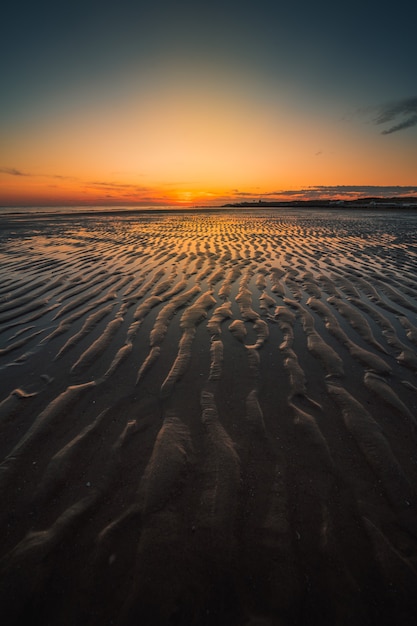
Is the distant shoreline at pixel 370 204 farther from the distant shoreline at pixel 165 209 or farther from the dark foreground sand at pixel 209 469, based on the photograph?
the dark foreground sand at pixel 209 469

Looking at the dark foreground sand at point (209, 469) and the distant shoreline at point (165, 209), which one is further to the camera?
the distant shoreline at point (165, 209)

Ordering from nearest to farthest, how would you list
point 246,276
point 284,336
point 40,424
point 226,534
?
1. point 226,534
2. point 40,424
3. point 284,336
4. point 246,276

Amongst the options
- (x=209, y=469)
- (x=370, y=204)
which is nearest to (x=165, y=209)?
(x=370, y=204)

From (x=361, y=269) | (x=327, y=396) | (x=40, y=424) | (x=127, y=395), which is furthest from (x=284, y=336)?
(x=361, y=269)

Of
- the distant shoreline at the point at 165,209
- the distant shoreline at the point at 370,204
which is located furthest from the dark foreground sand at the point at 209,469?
the distant shoreline at the point at 370,204

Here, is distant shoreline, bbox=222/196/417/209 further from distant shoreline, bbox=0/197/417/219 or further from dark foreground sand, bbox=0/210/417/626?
dark foreground sand, bbox=0/210/417/626

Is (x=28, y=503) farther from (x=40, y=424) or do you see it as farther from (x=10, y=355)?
(x=10, y=355)

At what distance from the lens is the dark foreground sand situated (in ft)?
5.44

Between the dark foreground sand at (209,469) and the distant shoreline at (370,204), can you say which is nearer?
the dark foreground sand at (209,469)

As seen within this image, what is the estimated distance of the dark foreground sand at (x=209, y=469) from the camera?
65.2 inches

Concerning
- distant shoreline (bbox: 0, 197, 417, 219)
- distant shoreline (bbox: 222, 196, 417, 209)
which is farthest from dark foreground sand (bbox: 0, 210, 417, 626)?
distant shoreline (bbox: 222, 196, 417, 209)

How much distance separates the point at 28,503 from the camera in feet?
6.95

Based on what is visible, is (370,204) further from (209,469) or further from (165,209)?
(209,469)

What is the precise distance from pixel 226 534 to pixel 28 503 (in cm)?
145
